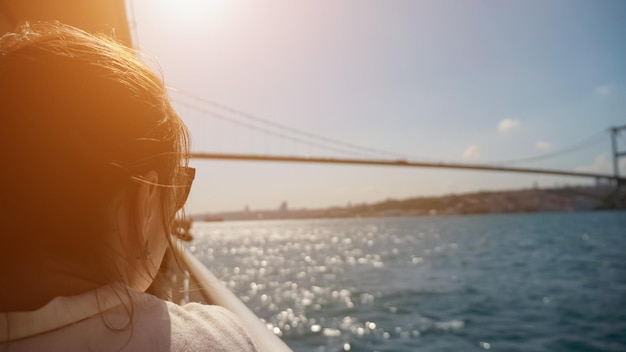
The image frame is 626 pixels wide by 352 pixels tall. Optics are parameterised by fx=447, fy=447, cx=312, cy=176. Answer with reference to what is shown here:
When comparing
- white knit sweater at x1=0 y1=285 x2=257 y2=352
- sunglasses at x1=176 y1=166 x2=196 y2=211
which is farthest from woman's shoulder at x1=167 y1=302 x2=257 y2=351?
sunglasses at x1=176 y1=166 x2=196 y2=211

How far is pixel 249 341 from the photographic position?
1.58 ft

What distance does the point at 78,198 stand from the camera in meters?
0.41

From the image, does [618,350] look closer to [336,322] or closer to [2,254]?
[336,322]

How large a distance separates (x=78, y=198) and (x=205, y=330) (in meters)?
0.18

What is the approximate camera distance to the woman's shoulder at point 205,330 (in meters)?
0.43

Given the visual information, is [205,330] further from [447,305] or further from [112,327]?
[447,305]

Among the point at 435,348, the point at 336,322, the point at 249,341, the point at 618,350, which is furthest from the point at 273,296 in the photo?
the point at 249,341

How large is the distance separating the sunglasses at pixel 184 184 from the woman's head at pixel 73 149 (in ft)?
0.16

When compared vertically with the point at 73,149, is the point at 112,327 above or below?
below

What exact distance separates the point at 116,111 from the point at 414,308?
7469 millimetres

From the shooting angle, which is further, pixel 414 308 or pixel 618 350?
pixel 414 308

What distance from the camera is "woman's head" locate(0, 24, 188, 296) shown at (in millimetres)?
394

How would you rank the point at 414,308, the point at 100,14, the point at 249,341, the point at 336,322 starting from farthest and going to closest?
the point at 414,308
the point at 336,322
the point at 100,14
the point at 249,341

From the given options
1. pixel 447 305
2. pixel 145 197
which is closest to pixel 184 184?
pixel 145 197
